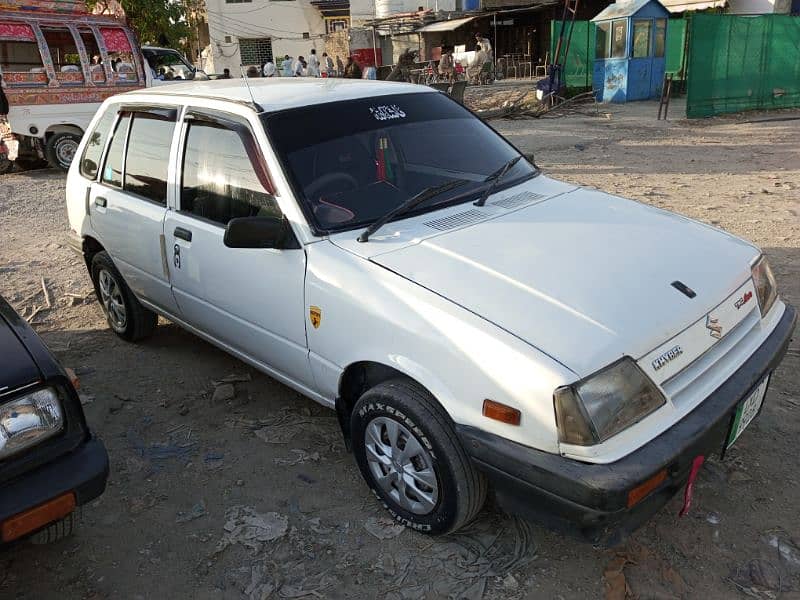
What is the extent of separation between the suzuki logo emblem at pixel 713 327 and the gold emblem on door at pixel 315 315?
1.51 metres

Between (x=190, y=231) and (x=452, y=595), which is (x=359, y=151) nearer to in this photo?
(x=190, y=231)

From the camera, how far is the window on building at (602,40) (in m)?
18.0

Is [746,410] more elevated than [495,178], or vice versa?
[495,178]

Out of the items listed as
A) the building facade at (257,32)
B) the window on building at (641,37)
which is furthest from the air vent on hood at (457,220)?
the building facade at (257,32)

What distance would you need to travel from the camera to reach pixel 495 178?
3342 mm

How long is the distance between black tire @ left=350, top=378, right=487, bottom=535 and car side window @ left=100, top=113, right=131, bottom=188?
2.49 meters

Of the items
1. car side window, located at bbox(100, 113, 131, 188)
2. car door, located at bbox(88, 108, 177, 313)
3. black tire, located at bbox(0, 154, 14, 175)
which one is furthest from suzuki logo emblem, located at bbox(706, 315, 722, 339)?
black tire, located at bbox(0, 154, 14, 175)

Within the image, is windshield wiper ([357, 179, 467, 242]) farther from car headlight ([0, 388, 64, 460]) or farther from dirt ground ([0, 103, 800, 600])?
car headlight ([0, 388, 64, 460])

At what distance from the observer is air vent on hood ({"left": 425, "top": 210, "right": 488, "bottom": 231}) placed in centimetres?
284

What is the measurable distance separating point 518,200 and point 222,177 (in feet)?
4.87

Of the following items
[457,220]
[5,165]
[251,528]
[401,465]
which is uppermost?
[457,220]

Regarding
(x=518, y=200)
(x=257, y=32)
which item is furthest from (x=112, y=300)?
(x=257, y=32)

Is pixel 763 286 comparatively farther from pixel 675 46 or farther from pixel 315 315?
pixel 675 46

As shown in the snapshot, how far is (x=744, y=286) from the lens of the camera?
2.64 metres
